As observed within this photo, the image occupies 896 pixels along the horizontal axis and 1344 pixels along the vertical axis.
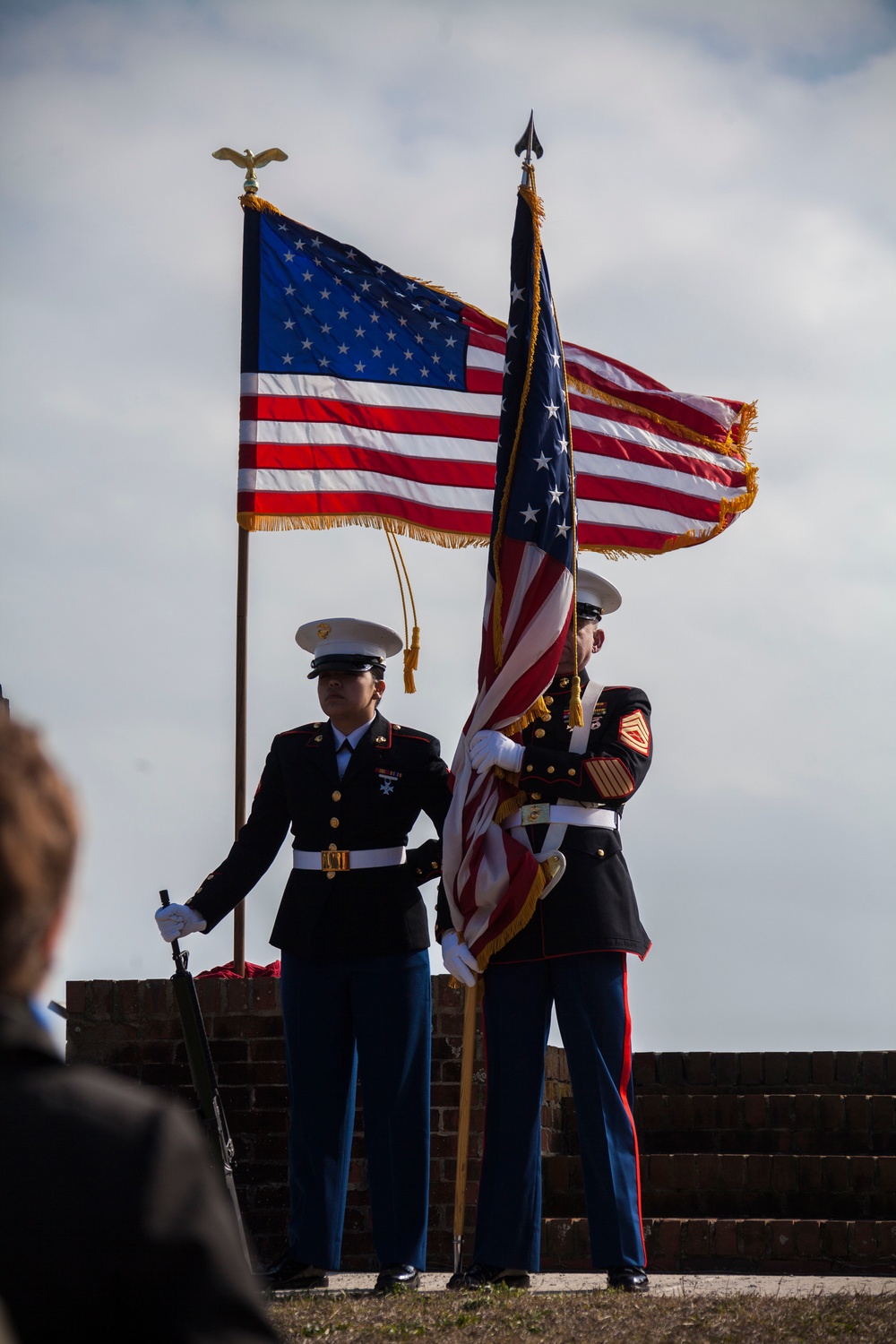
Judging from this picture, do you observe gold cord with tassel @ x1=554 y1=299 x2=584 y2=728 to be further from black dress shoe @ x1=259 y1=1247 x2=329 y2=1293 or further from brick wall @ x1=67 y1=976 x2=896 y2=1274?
black dress shoe @ x1=259 y1=1247 x2=329 y2=1293

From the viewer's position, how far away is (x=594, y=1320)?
371 cm

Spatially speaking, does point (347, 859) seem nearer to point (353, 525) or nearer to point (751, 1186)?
point (353, 525)

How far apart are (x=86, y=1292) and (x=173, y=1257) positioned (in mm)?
66

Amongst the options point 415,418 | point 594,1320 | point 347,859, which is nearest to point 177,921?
point 347,859

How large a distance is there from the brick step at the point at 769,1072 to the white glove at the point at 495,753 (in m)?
2.28

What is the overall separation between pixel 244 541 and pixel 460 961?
2.37 m

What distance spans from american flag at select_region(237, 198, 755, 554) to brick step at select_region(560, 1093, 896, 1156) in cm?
211

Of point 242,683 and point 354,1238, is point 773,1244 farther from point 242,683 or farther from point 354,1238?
point 242,683

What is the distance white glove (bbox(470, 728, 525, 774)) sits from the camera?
478 cm

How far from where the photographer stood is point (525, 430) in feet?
17.8

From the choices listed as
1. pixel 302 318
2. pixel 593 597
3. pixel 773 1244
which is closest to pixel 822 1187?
pixel 773 1244

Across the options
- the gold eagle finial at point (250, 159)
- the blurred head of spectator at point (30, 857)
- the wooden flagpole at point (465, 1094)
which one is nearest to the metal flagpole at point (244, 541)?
the gold eagle finial at point (250, 159)

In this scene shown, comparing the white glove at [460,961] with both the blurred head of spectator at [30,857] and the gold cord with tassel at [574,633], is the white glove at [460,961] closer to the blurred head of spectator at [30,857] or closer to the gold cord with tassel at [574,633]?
the gold cord with tassel at [574,633]

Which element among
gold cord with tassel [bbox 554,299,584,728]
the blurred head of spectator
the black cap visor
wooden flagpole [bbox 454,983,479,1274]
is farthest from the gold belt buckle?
the blurred head of spectator
